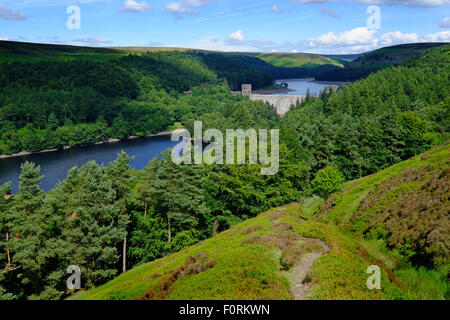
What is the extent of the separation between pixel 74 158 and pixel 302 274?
412 feet

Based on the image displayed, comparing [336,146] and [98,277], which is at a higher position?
[336,146]

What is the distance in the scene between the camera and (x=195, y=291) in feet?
60.8

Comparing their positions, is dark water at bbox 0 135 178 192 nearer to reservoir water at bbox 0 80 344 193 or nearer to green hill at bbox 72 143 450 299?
reservoir water at bbox 0 80 344 193

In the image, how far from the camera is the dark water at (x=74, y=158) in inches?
4099

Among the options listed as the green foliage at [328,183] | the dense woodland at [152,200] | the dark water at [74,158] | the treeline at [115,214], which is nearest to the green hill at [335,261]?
the green foliage at [328,183]

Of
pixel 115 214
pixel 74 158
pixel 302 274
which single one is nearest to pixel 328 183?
pixel 115 214

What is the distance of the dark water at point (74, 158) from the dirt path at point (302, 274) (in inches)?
3367

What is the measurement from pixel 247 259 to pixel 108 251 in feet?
80.6

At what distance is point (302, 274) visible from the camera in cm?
1988

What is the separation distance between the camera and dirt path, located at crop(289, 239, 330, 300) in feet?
58.0

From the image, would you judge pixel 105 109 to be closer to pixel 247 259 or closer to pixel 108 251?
pixel 108 251

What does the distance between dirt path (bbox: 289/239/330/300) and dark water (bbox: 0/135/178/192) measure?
85523mm

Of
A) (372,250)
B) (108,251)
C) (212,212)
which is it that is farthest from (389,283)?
(212,212)

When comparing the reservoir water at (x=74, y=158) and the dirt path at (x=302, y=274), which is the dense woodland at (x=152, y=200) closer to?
the dirt path at (x=302, y=274)
